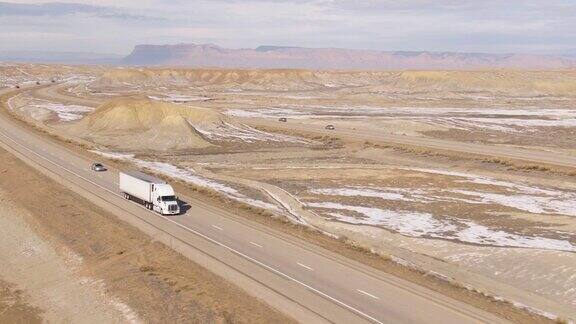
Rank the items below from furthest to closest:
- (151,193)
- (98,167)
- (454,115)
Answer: (454,115) → (98,167) → (151,193)

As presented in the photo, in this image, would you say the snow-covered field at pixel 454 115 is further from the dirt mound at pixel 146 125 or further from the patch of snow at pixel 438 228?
the patch of snow at pixel 438 228

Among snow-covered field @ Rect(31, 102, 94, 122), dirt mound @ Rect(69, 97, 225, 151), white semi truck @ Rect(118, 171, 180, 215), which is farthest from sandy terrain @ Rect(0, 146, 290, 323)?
snow-covered field @ Rect(31, 102, 94, 122)

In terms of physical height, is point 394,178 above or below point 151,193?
below

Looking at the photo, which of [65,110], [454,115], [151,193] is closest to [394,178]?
[151,193]

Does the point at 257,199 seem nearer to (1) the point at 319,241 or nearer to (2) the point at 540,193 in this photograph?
(1) the point at 319,241

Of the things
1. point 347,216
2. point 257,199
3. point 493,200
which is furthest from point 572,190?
point 257,199

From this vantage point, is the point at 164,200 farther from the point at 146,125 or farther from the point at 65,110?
the point at 65,110

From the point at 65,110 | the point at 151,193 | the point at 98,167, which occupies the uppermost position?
the point at 151,193
